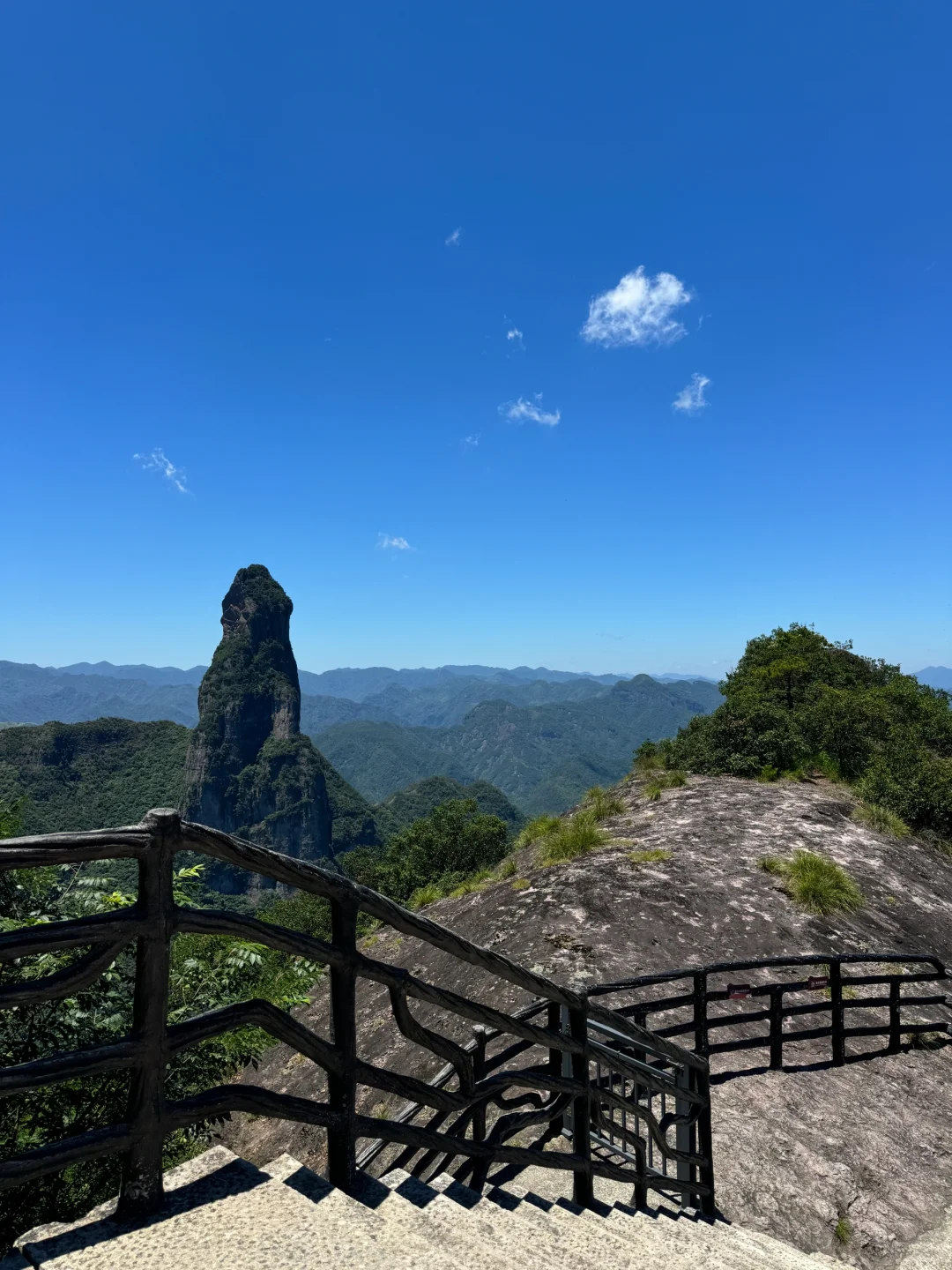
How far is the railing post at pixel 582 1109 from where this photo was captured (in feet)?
11.2

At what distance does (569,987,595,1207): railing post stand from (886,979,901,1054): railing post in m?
6.55

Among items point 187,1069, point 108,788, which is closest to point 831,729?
point 187,1069

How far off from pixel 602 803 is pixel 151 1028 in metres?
17.0

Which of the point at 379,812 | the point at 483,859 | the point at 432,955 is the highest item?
the point at 432,955

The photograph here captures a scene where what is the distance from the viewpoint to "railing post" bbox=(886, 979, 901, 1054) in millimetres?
8062

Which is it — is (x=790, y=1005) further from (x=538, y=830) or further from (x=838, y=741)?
(x=838, y=741)

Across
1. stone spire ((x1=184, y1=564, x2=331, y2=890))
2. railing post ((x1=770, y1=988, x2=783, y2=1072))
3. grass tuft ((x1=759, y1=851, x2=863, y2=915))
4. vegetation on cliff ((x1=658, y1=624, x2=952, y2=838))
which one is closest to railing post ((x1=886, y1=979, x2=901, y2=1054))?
railing post ((x1=770, y1=988, x2=783, y2=1072))

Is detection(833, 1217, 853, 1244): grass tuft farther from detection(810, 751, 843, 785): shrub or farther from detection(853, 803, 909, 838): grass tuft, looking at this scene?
detection(810, 751, 843, 785): shrub

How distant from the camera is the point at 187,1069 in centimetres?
543

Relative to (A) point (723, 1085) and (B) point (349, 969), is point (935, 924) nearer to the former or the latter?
(A) point (723, 1085)

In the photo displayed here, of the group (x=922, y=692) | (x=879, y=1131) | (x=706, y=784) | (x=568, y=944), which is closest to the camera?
(x=879, y=1131)

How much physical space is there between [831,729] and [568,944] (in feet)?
60.5

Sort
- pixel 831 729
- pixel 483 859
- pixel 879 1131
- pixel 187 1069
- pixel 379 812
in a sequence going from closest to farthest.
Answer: pixel 187 1069 → pixel 879 1131 → pixel 831 729 → pixel 483 859 → pixel 379 812

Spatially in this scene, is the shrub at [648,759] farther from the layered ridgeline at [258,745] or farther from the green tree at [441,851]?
the layered ridgeline at [258,745]
